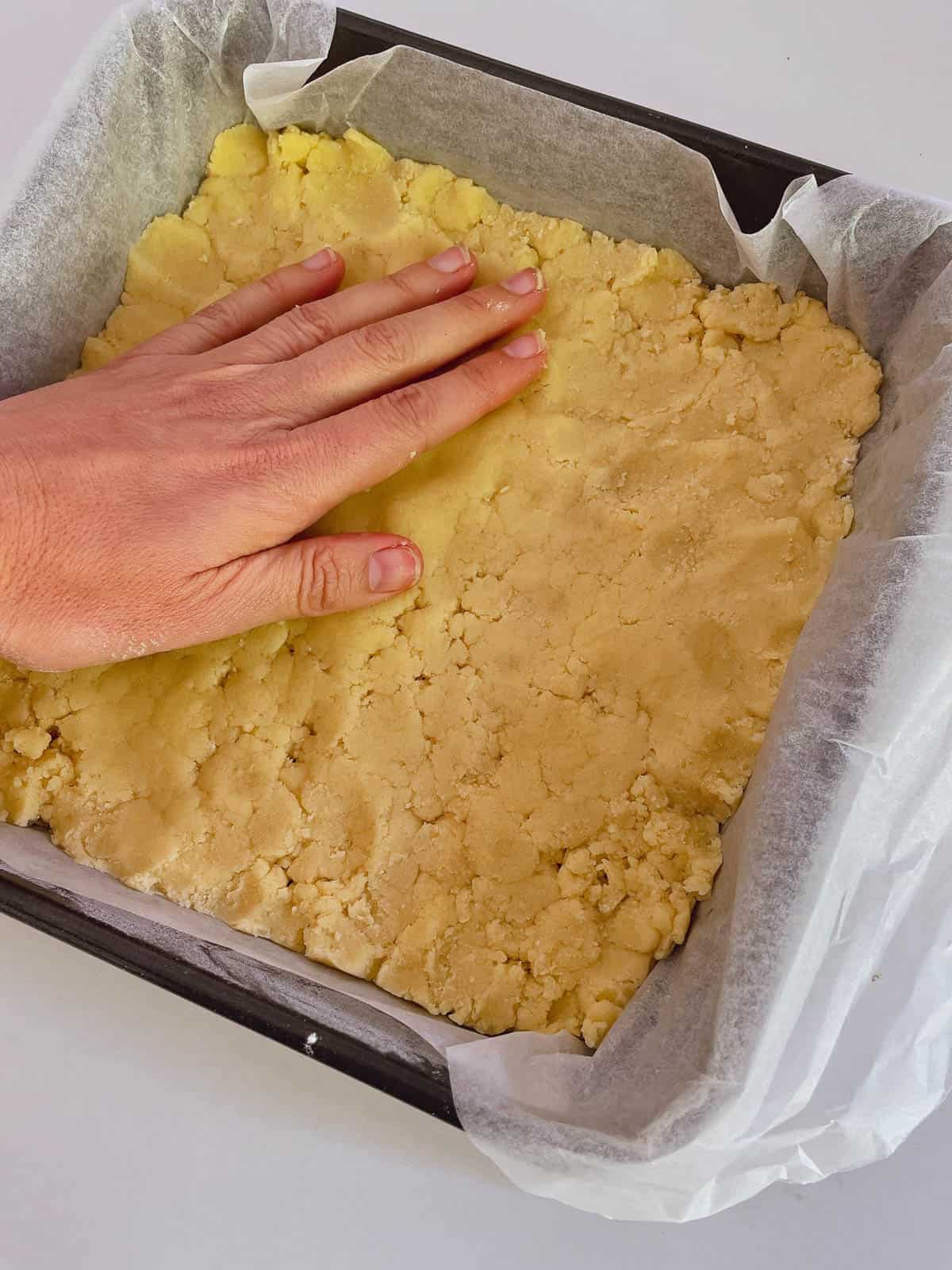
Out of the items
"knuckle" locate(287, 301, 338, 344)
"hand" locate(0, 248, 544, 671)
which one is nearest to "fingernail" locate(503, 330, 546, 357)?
"hand" locate(0, 248, 544, 671)

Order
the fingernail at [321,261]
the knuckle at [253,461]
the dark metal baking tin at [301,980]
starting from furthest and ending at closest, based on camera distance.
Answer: the fingernail at [321,261], the knuckle at [253,461], the dark metal baking tin at [301,980]

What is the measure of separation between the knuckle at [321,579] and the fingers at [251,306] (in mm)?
227

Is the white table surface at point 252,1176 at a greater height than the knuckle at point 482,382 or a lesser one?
lesser

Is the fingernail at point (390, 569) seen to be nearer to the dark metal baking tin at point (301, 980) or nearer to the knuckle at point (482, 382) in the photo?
the knuckle at point (482, 382)

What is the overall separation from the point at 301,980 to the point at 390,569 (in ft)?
1.03

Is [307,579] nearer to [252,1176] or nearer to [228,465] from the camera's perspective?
[228,465]

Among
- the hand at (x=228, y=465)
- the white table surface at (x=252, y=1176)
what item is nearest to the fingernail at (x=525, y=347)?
the hand at (x=228, y=465)

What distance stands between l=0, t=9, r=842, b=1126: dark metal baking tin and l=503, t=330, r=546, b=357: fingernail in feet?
0.66

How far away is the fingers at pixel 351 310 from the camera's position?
33.8 inches

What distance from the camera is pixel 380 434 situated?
81cm

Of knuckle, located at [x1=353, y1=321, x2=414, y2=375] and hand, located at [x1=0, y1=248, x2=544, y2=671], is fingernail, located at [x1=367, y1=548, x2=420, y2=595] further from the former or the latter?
knuckle, located at [x1=353, y1=321, x2=414, y2=375]

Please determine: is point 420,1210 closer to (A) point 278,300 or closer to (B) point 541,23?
(A) point 278,300

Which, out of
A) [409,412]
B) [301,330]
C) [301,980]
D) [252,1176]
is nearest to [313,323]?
[301,330]

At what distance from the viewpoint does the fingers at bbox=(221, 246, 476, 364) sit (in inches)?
33.8
